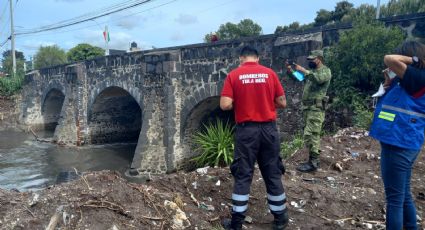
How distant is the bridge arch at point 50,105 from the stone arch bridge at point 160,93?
3.92 feet

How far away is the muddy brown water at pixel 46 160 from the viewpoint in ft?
34.7

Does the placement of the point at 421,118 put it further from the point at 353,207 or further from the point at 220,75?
the point at 220,75

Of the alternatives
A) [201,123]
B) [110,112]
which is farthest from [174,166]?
[110,112]

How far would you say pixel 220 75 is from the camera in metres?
9.74

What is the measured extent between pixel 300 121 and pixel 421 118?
5124 mm

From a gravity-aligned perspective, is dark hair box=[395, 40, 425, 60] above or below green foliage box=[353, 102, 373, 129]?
above

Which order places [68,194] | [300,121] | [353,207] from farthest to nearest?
[300,121]
[353,207]
[68,194]

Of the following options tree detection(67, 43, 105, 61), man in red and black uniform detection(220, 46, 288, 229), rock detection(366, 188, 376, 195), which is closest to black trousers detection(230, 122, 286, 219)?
man in red and black uniform detection(220, 46, 288, 229)

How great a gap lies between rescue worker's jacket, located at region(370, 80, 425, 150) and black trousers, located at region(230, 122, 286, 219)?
952 millimetres

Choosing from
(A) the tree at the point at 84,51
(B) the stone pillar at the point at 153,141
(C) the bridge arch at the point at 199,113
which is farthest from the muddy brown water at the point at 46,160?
(A) the tree at the point at 84,51

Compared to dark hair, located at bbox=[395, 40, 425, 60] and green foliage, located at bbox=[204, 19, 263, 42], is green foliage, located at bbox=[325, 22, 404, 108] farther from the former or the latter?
green foliage, located at bbox=[204, 19, 263, 42]

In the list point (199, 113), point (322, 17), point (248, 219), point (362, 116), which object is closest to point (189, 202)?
point (248, 219)

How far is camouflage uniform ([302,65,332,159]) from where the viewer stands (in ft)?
16.5

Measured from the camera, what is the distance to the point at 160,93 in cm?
1105
